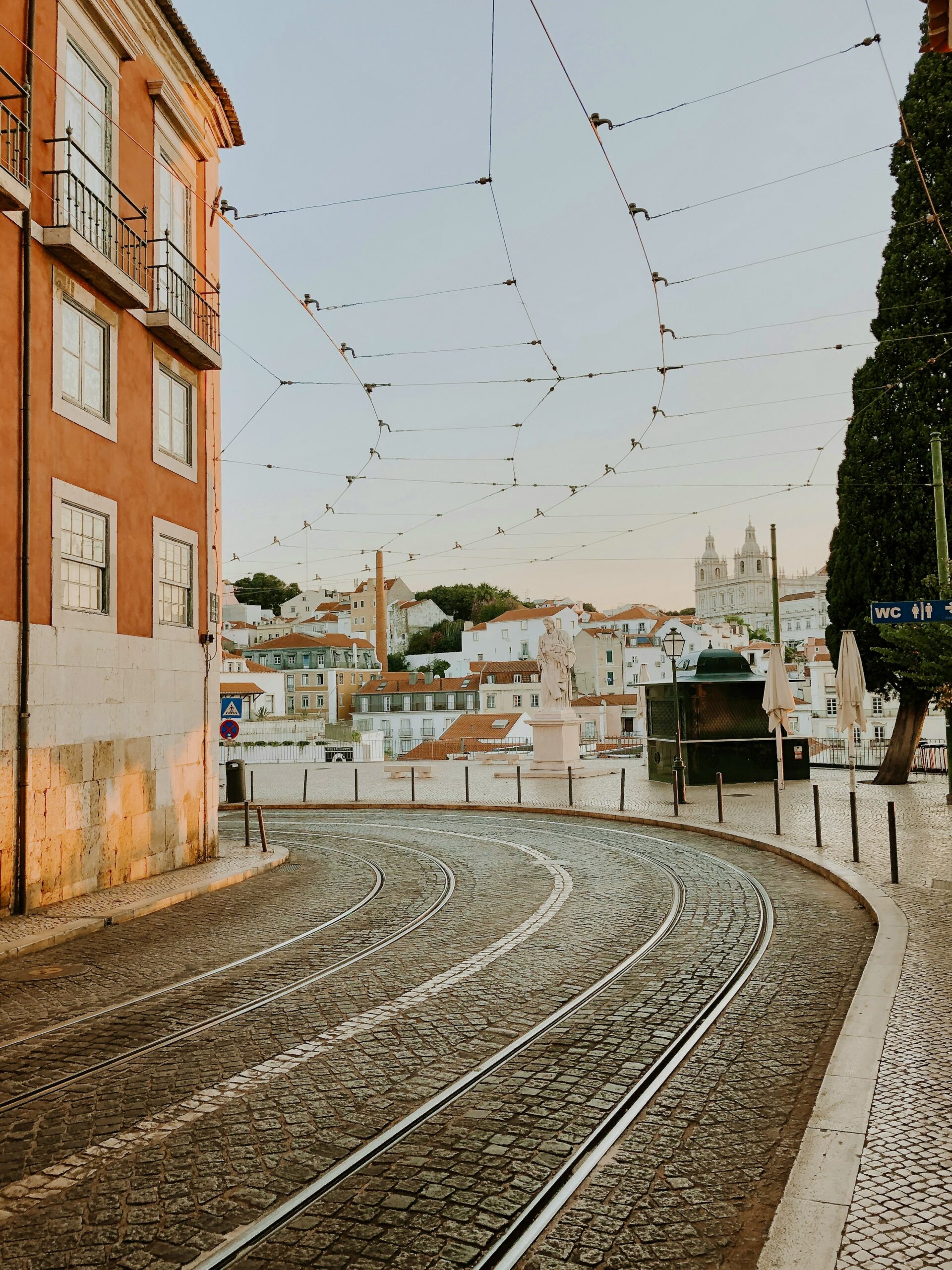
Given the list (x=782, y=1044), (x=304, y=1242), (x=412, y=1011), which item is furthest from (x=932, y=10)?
(x=304, y=1242)

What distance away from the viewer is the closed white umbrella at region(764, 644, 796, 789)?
67.9 feet

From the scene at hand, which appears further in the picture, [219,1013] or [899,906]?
[899,906]

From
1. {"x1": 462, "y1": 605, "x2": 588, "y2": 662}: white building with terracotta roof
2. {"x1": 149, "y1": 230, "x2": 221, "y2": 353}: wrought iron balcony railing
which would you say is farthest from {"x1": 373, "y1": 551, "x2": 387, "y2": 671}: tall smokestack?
{"x1": 149, "y1": 230, "x2": 221, "y2": 353}: wrought iron balcony railing

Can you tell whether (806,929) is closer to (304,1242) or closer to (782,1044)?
(782,1044)

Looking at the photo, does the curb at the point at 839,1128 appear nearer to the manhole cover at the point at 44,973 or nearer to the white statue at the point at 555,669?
the manhole cover at the point at 44,973

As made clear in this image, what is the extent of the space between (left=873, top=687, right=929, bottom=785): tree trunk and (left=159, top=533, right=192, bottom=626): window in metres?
16.4

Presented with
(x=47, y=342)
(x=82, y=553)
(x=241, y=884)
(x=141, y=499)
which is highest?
(x=47, y=342)

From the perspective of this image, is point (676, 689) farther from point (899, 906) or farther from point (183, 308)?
point (183, 308)

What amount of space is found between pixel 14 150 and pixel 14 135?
18cm

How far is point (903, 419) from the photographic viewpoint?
2292cm

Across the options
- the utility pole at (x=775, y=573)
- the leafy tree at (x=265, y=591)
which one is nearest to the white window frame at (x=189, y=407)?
the utility pole at (x=775, y=573)

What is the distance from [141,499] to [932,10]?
1051 cm

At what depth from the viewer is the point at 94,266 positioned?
11742 mm

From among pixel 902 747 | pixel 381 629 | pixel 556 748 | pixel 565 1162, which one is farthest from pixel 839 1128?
pixel 381 629
